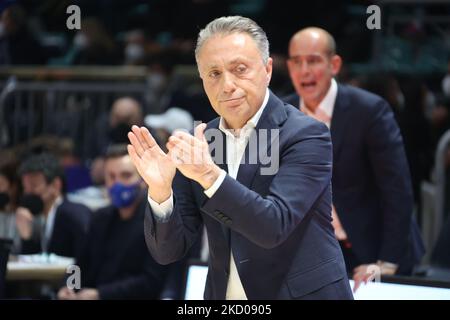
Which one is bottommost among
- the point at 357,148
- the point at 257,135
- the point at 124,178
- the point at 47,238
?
the point at 47,238

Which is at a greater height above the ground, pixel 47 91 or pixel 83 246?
pixel 47 91

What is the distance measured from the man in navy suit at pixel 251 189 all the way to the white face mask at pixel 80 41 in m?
8.12

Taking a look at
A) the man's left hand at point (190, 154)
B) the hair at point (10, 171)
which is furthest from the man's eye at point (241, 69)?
the hair at point (10, 171)

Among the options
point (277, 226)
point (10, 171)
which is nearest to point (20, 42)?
point (10, 171)

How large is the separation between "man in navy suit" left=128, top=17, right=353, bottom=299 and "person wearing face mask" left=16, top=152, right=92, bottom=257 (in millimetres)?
3612

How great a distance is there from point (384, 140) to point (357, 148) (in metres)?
0.13

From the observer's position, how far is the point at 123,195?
5613 millimetres

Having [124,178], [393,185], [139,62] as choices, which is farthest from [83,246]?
[139,62]

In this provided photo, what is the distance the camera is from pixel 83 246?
5.74 metres

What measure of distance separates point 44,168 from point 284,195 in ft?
13.6

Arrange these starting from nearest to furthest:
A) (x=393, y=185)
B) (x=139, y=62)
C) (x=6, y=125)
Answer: (x=393, y=185)
(x=6, y=125)
(x=139, y=62)

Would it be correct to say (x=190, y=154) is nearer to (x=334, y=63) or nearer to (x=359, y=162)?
(x=359, y=162)

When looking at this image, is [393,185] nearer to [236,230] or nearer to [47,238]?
[236,230]

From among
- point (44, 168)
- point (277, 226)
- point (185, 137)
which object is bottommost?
point (44, 168)
